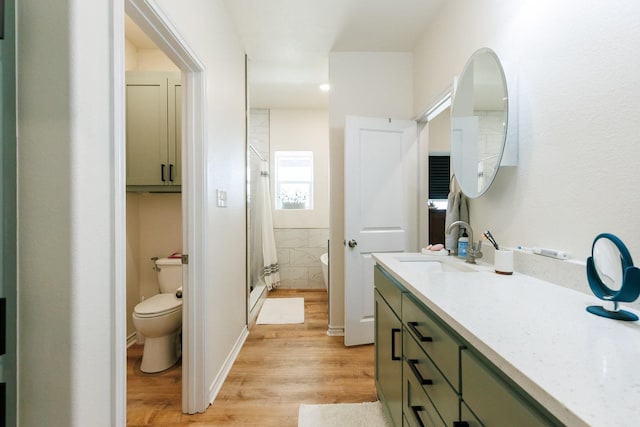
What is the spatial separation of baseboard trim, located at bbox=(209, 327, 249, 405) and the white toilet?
43 cm

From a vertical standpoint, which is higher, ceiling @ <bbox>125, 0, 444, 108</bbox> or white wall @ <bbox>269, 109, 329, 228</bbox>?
ceiling @ <bbox>125, 0, 444, 108</bbox>

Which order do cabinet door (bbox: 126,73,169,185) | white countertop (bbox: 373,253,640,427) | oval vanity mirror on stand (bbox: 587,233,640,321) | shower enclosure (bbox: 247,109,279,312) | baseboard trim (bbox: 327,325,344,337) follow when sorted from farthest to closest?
shower enclosure (bbox: 247,109,279,312)
baseboard trim (bbox: 327,325,344,337)
cabinet door (bbox: 126,73,169,185)
oval vanity mirror on stand (bbox: 587,233,640,321)
white countertop (bbox: 373,253,640,427)

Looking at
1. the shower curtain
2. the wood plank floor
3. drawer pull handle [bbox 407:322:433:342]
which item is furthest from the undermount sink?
the shower curtain

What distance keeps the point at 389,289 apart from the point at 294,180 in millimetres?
3061

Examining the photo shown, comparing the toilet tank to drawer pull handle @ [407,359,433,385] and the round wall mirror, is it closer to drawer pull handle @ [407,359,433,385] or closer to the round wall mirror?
drawer pull handle @ [407,359,433,385]

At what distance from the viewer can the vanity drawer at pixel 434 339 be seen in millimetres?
733

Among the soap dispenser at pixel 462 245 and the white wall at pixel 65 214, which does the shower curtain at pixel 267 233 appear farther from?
the white wall at pixel 65 214

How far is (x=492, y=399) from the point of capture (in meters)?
0.58

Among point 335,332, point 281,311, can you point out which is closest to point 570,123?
point 335,332

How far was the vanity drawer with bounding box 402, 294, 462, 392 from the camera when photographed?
0.73 metres

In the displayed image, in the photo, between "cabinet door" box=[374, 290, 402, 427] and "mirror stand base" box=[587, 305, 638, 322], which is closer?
"mirror stand base" box=[587, 305, 638, 322]

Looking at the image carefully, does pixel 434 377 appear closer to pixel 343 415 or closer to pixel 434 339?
pixel 434 339

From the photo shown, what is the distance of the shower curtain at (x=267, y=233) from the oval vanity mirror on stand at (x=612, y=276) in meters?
3.29

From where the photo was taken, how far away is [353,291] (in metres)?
2.38
